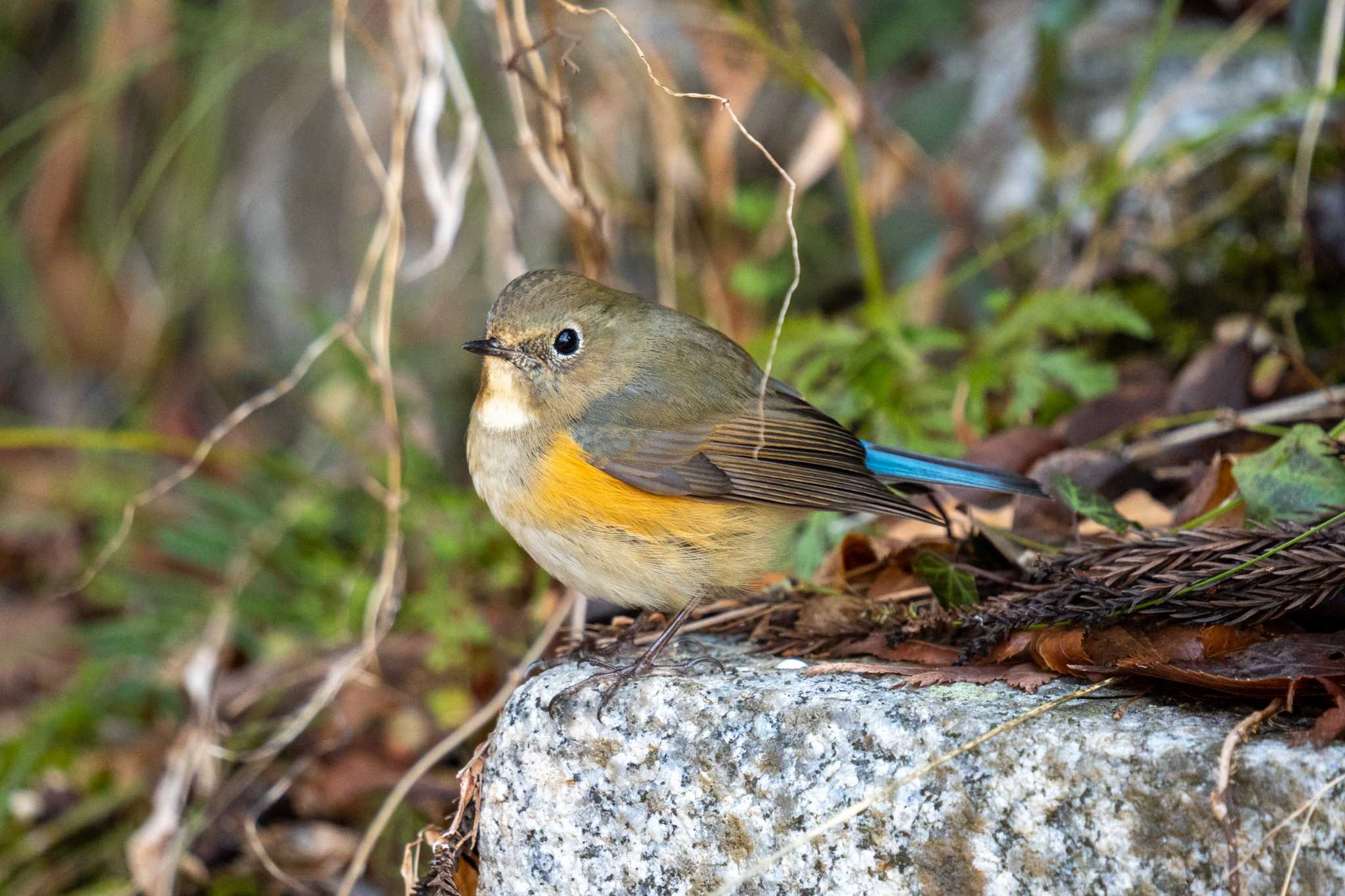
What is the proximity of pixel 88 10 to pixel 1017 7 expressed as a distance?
168 inches

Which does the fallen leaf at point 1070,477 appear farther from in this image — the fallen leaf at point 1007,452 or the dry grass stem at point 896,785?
the dry grass stem at point 896,785

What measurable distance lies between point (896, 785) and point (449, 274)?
385cm

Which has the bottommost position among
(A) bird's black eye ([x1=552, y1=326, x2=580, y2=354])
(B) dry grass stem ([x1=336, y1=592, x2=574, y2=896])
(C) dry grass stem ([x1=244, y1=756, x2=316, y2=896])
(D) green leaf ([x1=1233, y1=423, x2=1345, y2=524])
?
(C) dry grass stem ([x1=244, y1=756, x2=316, y2=896])

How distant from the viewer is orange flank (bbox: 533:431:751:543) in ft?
8.64

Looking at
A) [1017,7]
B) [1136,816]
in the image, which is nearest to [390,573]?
[1136,816]

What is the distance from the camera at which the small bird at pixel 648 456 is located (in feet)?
8.61

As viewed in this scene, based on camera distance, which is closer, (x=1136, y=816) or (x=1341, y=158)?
(x=1136, y=816)

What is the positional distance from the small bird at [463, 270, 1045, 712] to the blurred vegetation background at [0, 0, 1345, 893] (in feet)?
0.72

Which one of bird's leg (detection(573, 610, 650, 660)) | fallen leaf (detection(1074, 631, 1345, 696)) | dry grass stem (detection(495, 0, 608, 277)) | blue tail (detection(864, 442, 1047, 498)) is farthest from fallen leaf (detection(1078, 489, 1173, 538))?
dry grass stem (detection(495, 0, 608, 277))

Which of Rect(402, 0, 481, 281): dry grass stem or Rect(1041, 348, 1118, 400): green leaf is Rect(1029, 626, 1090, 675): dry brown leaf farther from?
Rect(402, 0, 481, 281): dry grass stem

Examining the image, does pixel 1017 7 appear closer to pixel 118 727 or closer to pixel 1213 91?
pixel 1213 91

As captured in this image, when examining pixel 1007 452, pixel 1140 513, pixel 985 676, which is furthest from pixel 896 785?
pixel 1007 452

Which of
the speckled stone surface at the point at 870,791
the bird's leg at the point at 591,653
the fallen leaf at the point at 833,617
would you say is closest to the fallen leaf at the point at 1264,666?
the speckled stone surface at the point at 870,791

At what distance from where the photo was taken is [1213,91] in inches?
164
